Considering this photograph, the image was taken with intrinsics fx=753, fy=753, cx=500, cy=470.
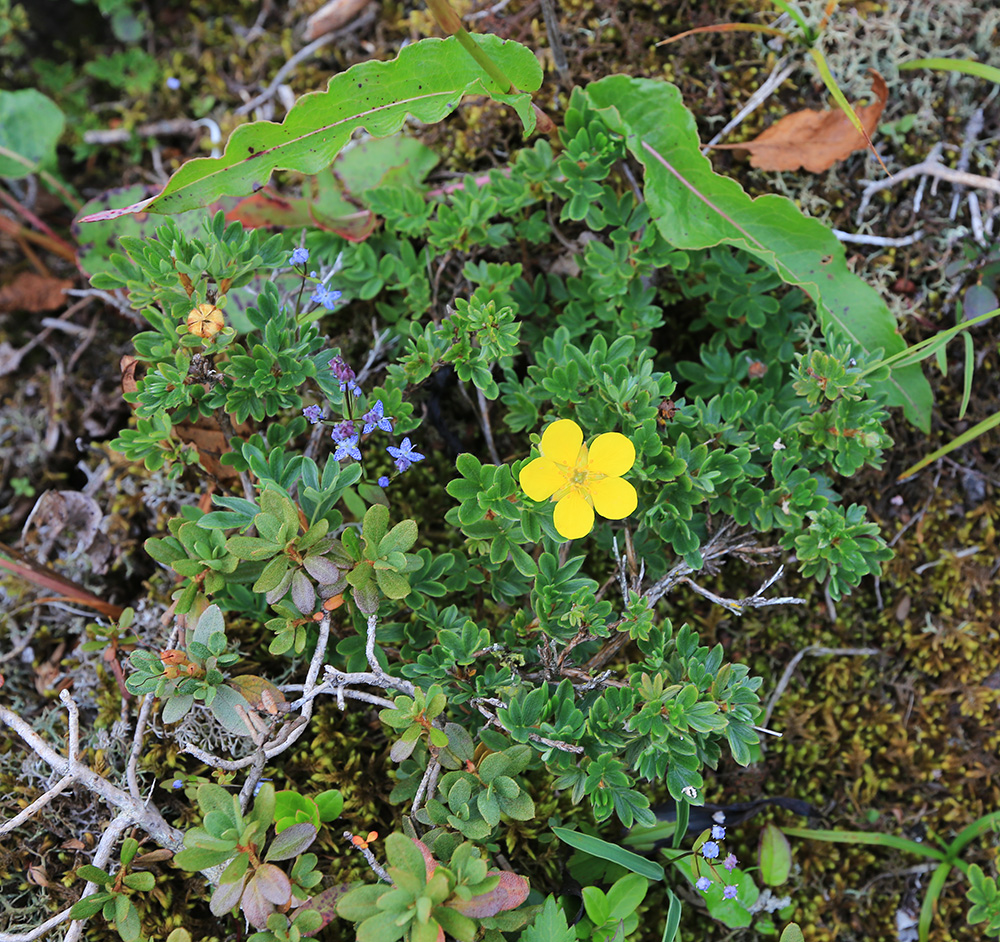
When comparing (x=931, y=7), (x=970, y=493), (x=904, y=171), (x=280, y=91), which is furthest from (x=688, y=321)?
(x=280, y=91)

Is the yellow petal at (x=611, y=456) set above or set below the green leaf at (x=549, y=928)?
above

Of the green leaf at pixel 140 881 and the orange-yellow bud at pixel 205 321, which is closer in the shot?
the green leaf at pixel 140 881

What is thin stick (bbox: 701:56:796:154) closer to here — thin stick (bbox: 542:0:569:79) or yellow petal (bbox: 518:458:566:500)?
thin stick (bbox: 542:0:569:79)

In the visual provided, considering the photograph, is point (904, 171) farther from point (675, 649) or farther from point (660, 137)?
point (675, 649)

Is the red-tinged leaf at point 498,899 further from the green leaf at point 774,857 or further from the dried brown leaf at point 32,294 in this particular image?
the dried brown leaf at point 32,294

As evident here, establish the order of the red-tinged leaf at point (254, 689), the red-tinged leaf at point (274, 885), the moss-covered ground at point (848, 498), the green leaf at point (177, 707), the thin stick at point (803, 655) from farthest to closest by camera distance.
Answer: the thin stick at point (803, 655) → the moss-covered ground at point (848, 498) → the red-tinged leaf at point (254, 689) → the green leaf at point (177, 707) → the red-tinged leaf at point (274, 885)

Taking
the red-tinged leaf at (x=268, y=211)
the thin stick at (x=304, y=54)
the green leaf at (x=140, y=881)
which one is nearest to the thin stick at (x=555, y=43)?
the thin stick at (x=304, y=54)
